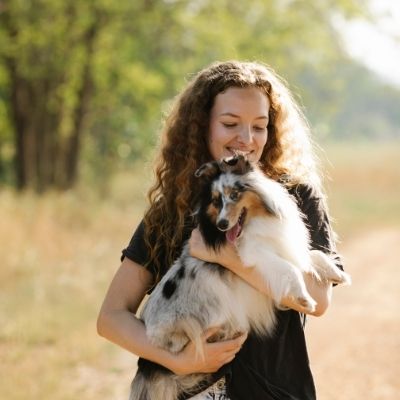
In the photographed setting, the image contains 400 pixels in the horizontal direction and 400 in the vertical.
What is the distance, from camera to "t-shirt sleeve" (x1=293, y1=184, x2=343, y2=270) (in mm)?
3826

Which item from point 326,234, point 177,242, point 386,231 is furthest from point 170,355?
point 386,231

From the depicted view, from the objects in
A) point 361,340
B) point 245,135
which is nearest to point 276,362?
point 245,135

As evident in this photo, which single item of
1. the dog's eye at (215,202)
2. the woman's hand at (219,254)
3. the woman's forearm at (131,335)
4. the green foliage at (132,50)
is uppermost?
the green foliage at (132,50)

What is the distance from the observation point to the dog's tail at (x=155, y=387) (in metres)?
3.59

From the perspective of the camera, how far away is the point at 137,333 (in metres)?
3.67

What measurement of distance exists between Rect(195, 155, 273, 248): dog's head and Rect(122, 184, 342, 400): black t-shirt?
35 centimetres

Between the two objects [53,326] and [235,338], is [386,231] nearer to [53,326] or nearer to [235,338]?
[53,326]

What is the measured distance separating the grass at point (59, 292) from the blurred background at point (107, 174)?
0.10ft

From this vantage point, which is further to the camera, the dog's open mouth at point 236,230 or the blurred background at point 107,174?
the blurred background at point 107,174

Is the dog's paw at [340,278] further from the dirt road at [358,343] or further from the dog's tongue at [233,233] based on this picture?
the dirt road at [358,343]

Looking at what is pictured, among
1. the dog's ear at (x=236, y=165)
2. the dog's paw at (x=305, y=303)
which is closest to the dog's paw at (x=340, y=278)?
the dog's paw at (x=305, y=303)

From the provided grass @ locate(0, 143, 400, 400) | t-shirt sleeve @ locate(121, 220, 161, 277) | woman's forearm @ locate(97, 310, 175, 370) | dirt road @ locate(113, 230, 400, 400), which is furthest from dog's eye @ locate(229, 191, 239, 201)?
dirt road @ locate(113, 230, 400, 400)

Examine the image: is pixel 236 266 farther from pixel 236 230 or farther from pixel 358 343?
pixel 358 343

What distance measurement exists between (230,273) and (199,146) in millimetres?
843
